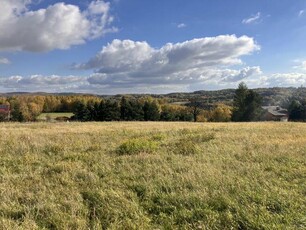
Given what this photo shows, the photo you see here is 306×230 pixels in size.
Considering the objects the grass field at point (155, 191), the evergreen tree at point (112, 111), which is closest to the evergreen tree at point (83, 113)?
the evergreen tree at point (112, 111)

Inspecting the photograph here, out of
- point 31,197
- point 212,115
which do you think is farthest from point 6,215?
point 212,115

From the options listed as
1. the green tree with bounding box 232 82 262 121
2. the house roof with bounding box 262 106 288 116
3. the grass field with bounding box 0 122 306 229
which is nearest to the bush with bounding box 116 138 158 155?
the grass field with bounding box 0 122 306 229

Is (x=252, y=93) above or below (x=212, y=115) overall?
above

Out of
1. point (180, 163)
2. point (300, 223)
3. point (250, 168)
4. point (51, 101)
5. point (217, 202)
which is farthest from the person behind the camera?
point (51, 101)

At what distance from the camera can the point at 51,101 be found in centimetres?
13375

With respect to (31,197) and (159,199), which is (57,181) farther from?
(159,199)

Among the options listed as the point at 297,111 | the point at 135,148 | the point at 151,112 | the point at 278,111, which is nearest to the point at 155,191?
the point at 135,148

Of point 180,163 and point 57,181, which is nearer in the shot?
point 57,181

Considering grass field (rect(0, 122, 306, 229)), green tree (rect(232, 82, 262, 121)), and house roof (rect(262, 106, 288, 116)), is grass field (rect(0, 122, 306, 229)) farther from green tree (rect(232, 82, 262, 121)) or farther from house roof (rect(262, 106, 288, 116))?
house roof (rect(262, 106, 288, 116))

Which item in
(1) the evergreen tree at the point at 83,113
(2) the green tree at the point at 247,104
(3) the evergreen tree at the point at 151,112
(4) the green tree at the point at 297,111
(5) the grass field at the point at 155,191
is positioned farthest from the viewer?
(3) the evergreen tree at the point at 151,112

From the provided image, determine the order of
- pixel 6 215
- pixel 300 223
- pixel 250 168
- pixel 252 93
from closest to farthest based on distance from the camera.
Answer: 1. pixel 300 223
2. pixel 6 215
3. pixel 250 168
4. pixel 252 93

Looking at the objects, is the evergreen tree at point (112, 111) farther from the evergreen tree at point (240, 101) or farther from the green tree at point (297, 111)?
the green tree at point (297, 111)

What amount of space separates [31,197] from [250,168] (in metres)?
5.35

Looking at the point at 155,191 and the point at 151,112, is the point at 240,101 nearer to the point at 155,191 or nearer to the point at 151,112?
the point at 151,112
